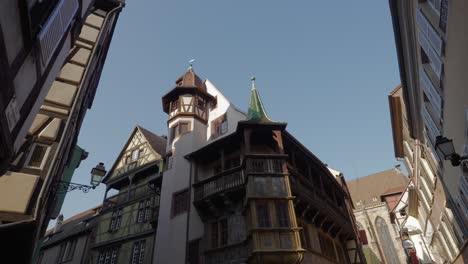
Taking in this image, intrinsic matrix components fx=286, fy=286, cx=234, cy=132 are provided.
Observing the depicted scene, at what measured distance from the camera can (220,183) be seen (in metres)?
14.6

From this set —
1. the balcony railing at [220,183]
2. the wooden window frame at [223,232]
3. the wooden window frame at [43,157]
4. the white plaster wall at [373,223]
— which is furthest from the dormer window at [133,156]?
the white plaster wall at [373,223]

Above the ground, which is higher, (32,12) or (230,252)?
(32,12)

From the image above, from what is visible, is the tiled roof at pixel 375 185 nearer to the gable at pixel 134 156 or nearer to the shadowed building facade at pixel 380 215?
the shadowed building facade at pixel 380 215

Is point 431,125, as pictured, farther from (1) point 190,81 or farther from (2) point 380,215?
(2) point 380,215

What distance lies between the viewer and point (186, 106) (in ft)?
64.7

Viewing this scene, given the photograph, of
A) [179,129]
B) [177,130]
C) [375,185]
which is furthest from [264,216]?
[375,185]

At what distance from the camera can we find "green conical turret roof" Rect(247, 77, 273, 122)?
15.9m

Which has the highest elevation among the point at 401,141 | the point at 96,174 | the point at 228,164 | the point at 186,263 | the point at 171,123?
the point at 171,123

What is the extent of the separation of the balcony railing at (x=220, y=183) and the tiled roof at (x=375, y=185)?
101 ft

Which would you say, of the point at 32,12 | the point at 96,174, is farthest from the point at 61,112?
the point at 32,12

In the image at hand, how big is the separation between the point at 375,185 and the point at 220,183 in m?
35.0

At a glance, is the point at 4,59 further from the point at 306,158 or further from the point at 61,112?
the point at 306,158

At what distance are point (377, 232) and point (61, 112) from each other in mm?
39604

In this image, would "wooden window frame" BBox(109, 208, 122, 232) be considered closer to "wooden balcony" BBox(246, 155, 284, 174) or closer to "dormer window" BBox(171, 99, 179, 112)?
"dormer window" BBox(171, 99, 179, 112)
